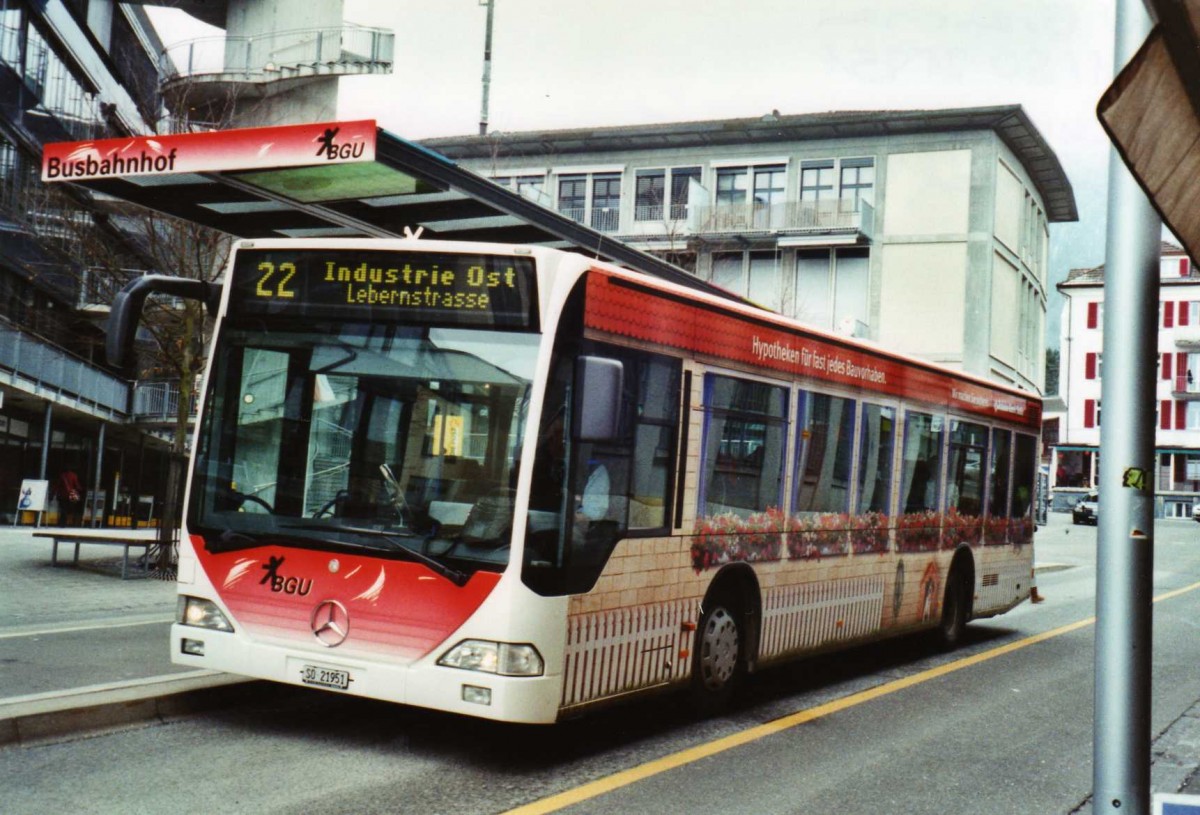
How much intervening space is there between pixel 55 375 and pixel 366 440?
26410 millimetres

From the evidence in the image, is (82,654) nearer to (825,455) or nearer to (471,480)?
(471,480)

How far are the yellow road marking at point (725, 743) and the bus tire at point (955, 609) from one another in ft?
1.02

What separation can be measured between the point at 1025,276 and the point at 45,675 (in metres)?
48.9

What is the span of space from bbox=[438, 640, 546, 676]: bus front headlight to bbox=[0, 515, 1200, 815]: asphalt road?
561 millimetres

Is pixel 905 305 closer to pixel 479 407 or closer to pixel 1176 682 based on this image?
pixel 1176 682

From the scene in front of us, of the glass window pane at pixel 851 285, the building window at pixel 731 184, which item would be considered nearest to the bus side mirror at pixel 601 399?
the glass window pane at pixel 851 285

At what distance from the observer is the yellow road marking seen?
20.9 ft

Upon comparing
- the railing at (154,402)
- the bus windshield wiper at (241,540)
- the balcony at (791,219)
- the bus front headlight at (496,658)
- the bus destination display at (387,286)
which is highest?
the balcony at (791,219)

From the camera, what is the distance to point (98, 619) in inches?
469

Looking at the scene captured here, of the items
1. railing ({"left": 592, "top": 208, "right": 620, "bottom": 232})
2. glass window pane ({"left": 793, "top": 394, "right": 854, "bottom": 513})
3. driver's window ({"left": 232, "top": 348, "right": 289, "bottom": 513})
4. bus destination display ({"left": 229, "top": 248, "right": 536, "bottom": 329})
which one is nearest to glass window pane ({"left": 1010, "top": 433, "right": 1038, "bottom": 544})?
glass window pane ({"left": 793, "top": 394, "right": 854, "bottom": 513})

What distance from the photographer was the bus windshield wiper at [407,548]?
22.5 feet

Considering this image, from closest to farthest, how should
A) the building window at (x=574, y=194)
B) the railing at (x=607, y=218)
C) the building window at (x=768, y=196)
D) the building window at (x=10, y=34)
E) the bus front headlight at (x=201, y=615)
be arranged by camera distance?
the bus front headlight at (x=201, y=615)
the building window at (x=10, y=34)
the building window at (x=768, y=196)
the railing at (x=607, y=218)
the building window at (x=574, y=194)

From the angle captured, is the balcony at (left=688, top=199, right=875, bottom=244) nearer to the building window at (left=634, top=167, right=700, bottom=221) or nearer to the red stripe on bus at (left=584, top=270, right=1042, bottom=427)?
the building window at (left=634, top=167, right=700, bottom=221)

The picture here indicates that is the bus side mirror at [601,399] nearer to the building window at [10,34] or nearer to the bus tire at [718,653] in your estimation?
the bus tire at [718,653]
